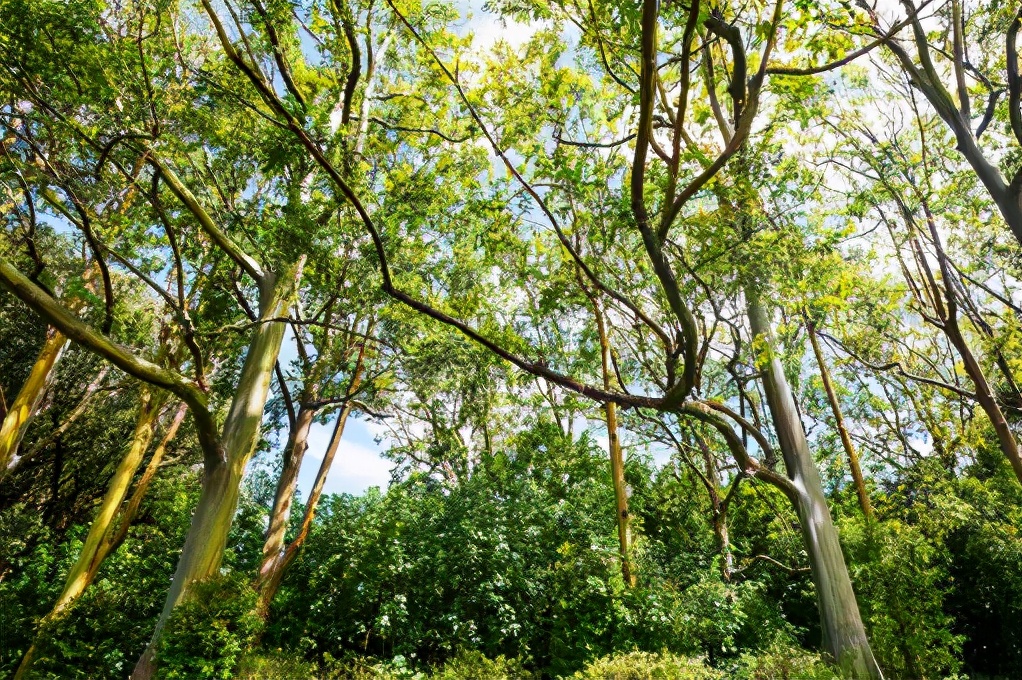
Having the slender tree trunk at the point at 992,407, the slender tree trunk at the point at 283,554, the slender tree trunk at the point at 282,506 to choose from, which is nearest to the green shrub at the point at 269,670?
the slender tree trunk at the point at 283,554

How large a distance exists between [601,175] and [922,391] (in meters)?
10.9

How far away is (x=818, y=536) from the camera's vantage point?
17.8 feet

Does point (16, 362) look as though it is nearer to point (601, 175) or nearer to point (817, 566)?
point (601, 175)

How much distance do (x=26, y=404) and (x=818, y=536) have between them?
33.5ft

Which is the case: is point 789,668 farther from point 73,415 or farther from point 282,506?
point 73,415

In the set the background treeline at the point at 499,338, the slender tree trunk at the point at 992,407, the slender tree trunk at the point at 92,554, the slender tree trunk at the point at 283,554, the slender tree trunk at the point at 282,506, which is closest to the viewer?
the background treeline at the point at 499,338

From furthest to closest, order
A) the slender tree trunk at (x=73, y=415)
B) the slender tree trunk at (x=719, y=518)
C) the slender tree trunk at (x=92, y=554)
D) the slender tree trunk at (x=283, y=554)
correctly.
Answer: the slender tree trunk at (x=719, y=518), the slender tree trunk at (x=73, y=415), the slender tree trunk at (x=283, y=554), the slender tree trunk at (x=92, y=554)

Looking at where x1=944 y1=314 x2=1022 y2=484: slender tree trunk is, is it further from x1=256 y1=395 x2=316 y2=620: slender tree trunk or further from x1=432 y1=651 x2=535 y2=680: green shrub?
x1=256 y1=395 x2=316 y2=620: slender tree trunk

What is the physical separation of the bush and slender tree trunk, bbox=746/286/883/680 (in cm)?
522

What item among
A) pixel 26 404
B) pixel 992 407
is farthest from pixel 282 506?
pixel 992 407

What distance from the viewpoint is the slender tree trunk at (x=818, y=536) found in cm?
492

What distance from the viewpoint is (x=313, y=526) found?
29.2 feet

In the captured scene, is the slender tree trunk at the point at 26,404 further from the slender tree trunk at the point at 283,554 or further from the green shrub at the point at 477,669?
the green shrub at the point at 477,669

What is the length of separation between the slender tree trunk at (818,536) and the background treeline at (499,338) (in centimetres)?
4
